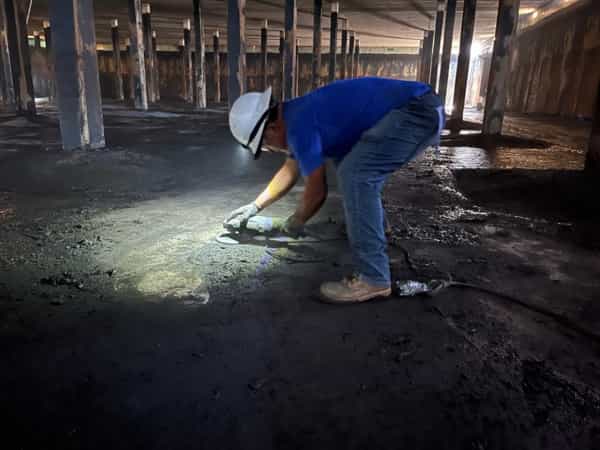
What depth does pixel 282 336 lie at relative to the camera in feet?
6.49

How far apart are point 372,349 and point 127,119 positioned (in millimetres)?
12648

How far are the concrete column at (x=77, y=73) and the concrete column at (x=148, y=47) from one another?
1265cm

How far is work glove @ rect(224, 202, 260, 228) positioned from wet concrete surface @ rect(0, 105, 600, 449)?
0.19 m

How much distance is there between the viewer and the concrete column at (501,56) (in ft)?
28.9

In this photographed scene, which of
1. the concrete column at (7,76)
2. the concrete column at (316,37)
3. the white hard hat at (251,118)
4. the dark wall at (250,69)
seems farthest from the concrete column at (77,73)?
the dark wall at (250,69)

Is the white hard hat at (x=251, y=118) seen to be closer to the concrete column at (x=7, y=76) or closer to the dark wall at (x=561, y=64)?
the concrete column at (x=7, y=76)

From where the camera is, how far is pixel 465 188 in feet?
17.0

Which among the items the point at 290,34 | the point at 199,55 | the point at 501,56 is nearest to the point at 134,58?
the point at 199,55

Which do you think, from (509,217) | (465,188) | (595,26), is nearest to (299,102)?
(509,217)

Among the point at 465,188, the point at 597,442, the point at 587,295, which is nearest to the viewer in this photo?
the point at 597,442

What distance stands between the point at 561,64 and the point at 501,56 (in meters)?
10.5

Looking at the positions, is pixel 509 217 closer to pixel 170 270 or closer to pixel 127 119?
pixel 170 270

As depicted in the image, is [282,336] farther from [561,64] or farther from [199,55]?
[561,64]

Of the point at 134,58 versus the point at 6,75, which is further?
the point at 134,58
